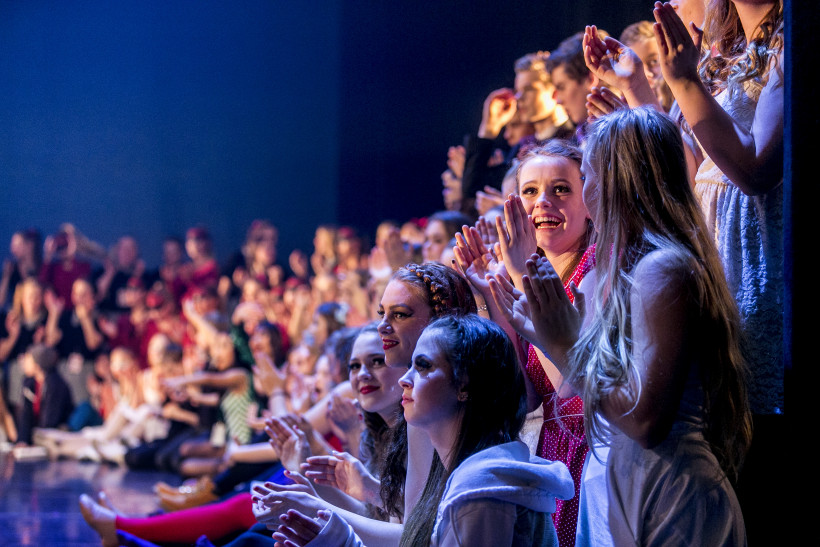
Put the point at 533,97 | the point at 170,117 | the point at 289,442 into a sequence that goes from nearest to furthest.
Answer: the point at 289,442
the point at 533,97
the point at 170,117

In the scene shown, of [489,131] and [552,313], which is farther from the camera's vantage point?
[489,131]

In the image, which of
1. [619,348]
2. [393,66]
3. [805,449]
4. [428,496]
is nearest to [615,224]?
[619,348]

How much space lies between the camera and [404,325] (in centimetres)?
209

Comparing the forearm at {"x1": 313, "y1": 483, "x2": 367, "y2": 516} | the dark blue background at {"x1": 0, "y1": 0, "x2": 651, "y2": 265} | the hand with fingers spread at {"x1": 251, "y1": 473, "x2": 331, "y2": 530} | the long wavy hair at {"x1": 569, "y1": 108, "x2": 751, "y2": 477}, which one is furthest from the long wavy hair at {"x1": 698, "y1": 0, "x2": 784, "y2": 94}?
the dark blue background at {"x1": 0, "y1": 0, "x2": 651, "y2": 265}

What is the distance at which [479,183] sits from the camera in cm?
397

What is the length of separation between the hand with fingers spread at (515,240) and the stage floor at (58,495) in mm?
3209

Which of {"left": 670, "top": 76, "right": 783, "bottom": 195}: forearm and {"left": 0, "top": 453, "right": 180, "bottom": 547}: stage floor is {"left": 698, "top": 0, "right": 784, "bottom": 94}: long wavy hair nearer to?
{"left": 670, "top": 76, "right": 783, "bottom": 195}: forearm

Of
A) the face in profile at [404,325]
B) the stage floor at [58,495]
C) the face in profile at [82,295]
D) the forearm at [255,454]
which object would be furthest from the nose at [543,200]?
the face in profile at [82,295]

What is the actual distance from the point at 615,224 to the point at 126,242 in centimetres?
919

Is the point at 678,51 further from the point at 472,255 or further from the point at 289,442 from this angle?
the point at 289,442

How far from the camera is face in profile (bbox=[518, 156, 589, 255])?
2.01m

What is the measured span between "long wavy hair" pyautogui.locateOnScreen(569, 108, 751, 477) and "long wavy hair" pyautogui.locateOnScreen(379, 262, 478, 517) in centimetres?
66

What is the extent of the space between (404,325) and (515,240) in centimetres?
45

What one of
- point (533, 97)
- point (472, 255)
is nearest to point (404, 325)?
point (472, 255)
